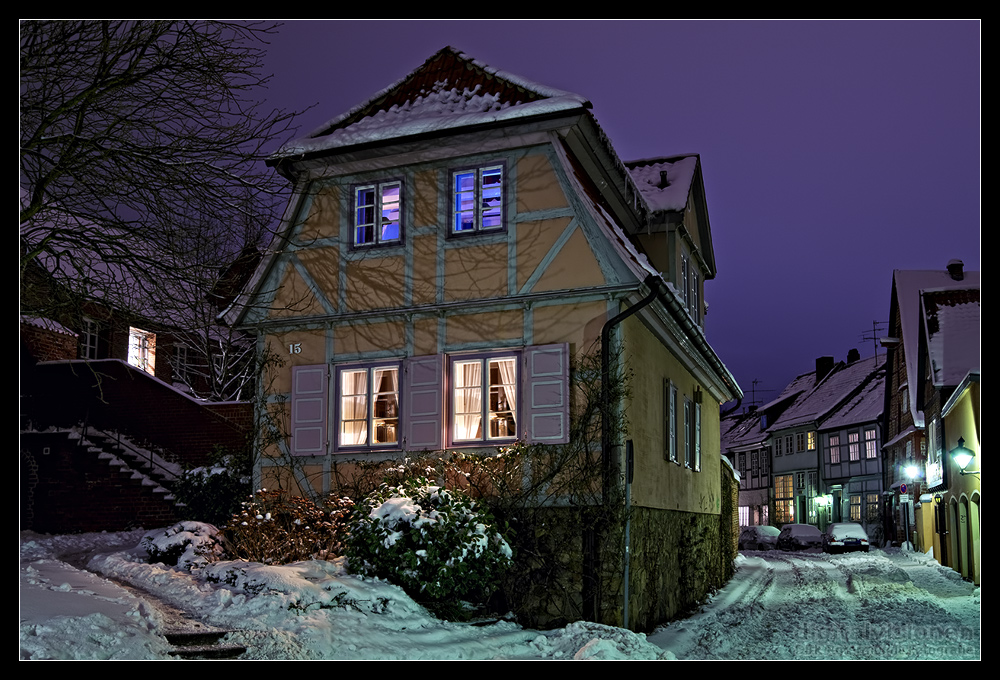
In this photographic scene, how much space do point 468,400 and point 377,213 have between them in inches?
125

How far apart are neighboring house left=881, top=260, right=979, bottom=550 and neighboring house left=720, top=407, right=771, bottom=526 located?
14911 mm

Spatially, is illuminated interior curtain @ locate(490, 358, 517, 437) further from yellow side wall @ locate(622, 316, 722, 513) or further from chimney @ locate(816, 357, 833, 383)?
chimney @ locate(816, 357, 833, 383)

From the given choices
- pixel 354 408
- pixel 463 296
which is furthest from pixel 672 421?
pixel 354 408

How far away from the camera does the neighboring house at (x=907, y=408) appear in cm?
3266

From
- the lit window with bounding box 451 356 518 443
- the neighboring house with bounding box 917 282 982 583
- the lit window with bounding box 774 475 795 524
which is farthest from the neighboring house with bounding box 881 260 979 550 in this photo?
the lit window with bounding box 451 356 518 443

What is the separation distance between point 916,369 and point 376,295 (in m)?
24.2

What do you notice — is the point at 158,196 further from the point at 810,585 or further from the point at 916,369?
the point at 916,369

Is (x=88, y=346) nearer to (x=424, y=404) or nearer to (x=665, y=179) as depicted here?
(x=424, y=404)

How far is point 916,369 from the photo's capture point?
32500 millimetres

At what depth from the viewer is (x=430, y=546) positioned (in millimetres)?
11227

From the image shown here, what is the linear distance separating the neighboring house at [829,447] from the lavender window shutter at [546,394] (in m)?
40.4

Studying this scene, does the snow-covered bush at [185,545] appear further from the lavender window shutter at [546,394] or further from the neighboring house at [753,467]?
the neighboring house at [753,467]

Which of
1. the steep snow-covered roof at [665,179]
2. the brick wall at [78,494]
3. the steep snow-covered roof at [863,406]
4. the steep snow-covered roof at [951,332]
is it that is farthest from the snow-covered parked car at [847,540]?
the brick wall at [78,494]
